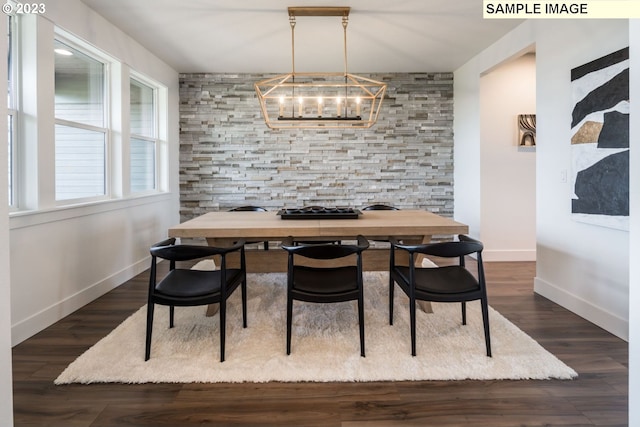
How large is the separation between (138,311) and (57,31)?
7.36 feet

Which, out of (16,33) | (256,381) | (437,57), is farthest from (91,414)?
(437,57)

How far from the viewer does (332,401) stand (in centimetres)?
187

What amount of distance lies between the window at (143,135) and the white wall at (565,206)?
4091mm

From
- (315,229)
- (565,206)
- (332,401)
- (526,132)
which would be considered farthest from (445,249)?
(526,132)

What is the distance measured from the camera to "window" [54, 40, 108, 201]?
3.18 m

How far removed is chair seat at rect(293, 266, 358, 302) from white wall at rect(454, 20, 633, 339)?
1.79 metres

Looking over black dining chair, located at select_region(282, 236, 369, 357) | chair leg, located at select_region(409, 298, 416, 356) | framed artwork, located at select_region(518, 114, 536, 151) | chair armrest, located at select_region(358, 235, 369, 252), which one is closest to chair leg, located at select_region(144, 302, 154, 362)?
black dining chair, located at select_region(282, 236, 369, 357)

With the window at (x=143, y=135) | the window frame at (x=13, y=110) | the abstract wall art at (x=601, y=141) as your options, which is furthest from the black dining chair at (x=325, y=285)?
the window at (x=143, y=135)

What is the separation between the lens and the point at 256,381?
204 centimetres

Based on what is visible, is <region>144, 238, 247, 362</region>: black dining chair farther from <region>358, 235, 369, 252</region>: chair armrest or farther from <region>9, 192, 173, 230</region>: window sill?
<region>9, 192, 173, 230</region>: window sill

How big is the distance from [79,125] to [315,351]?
276 centimetres

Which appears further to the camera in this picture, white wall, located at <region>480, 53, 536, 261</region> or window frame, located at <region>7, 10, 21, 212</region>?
white wall, located at <region>480, 53, 536, 261</region>

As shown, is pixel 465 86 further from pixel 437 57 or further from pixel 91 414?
pixel 91 414

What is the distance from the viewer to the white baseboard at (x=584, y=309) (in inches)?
103
